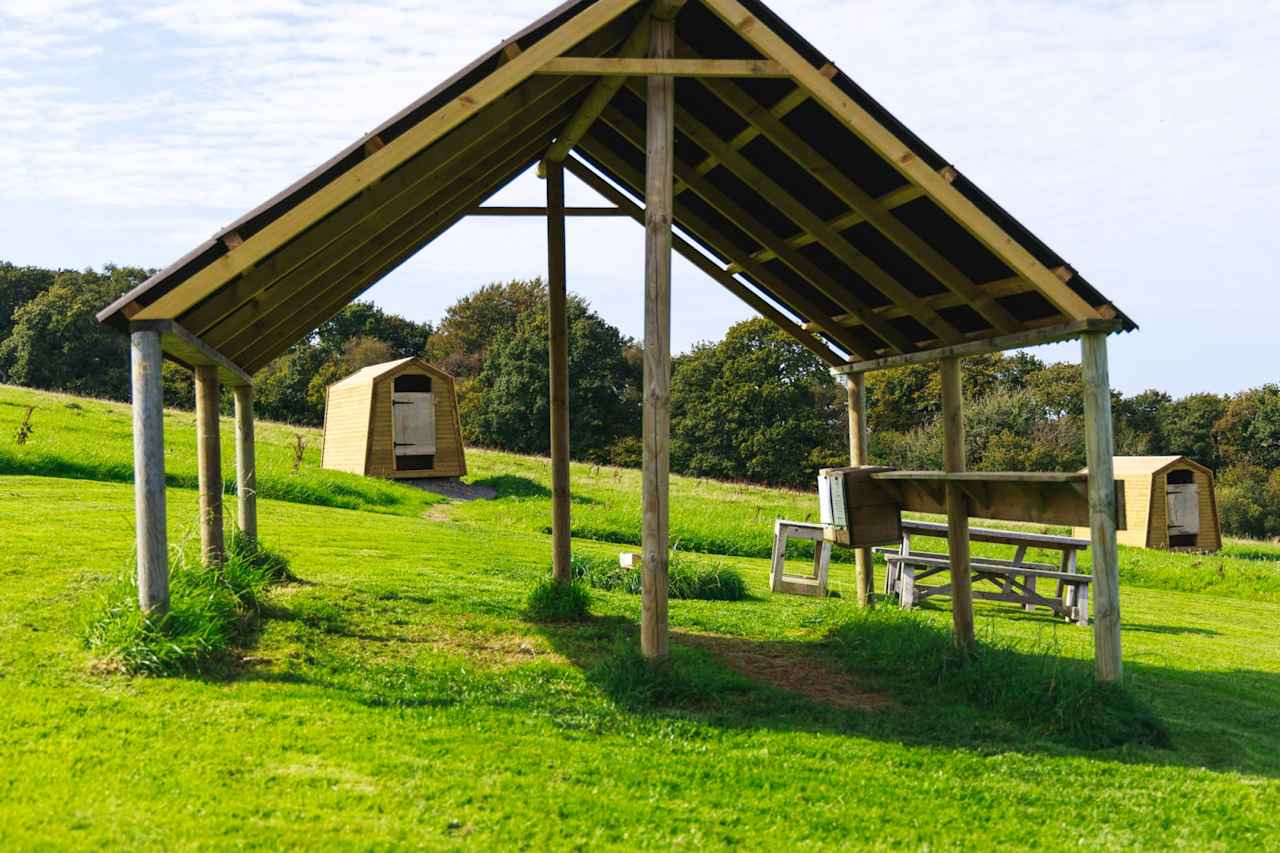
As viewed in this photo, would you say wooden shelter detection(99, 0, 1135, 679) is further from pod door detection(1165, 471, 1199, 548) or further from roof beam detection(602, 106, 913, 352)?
pod door detection(1165, 471, 1199, 548)

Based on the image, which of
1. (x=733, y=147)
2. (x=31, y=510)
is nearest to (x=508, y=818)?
(x=733, y=147)

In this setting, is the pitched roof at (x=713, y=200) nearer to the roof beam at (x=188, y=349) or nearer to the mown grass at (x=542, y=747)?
the roof beam at (x=188, y=349)

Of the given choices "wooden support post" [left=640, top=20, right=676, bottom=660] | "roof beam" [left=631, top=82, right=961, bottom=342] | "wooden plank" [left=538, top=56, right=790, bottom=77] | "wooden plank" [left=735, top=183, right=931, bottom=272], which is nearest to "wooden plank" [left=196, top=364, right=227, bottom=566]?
"wooden support post" [left=640, top=20, right=676, bottom=660]

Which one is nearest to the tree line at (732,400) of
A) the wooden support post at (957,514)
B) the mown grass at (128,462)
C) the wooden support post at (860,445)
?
the mown grass at (128,462)

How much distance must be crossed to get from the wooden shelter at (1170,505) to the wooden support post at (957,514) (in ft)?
64.0

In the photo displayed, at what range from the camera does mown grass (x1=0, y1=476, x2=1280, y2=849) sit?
4977 mm

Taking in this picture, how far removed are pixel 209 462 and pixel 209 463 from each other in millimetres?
12

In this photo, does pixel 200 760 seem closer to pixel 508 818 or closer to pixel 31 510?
pixel 508 818

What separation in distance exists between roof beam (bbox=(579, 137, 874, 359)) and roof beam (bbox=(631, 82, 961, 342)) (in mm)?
1521

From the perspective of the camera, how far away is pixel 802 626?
10.4 metres

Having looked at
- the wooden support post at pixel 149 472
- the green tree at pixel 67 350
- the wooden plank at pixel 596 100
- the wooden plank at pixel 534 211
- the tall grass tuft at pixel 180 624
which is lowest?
the tall grass tuft at pixel 180 624

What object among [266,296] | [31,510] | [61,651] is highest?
[266,296]

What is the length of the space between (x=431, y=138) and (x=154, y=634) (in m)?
3.95

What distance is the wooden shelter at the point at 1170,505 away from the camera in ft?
87.9
